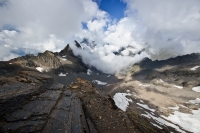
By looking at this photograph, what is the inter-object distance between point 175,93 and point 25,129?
6043 inches

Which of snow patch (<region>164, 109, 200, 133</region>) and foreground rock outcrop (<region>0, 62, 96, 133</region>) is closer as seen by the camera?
foreground rock outcrop (<region>0, 62, 96, 133</region>)

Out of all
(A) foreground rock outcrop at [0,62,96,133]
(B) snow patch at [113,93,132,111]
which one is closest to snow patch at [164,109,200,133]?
(B) snow patch at [113,93,132,111]

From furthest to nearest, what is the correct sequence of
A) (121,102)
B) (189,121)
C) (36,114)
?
1. (121,102)
2. (189,121)
3. (36,114)

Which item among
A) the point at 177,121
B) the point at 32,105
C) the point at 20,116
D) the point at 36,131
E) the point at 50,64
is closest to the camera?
the point at 36,131

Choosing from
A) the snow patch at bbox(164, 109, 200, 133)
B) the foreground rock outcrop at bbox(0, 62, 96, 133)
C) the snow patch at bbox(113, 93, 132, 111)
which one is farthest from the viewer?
the snow patch at bbox(113, 93, 132, 111)

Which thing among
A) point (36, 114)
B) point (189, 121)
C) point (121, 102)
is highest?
point (121, 102)

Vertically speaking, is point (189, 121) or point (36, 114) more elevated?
point (189, 121)

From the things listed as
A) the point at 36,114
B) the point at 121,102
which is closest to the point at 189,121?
the point at 121,102

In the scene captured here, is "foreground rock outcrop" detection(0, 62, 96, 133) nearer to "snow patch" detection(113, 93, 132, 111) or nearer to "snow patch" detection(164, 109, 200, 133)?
"snow patch" detection(164, 109, 200, 133)

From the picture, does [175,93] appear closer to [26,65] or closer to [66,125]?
[66,125]

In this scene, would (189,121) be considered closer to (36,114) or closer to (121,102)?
(121,102)

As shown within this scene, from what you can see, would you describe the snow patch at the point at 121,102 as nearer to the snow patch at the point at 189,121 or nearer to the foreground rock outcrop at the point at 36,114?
the snow patch at the point at 189,121

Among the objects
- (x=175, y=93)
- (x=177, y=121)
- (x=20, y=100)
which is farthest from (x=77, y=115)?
(x=175, y=93)

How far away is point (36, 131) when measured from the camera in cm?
759
